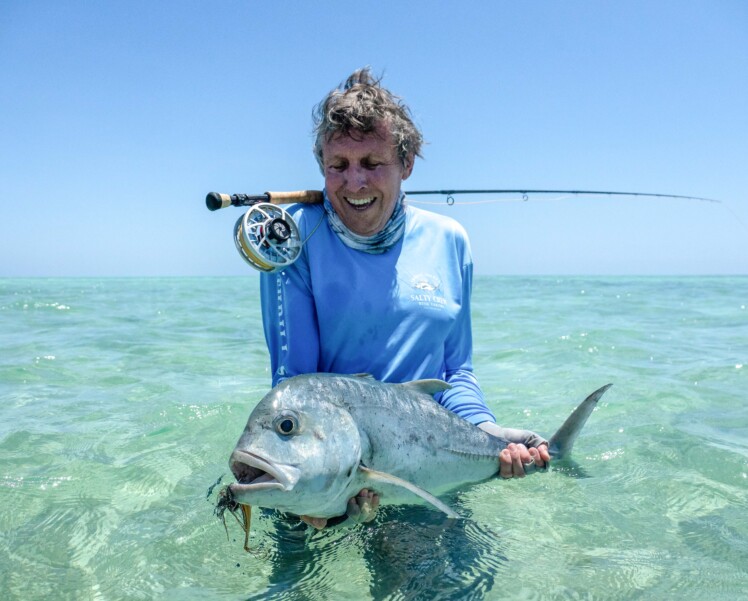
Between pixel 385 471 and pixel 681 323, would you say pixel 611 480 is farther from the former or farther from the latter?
pixel 681 323

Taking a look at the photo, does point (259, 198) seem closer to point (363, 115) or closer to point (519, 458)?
point (363, 115)

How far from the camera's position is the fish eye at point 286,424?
2127 mm

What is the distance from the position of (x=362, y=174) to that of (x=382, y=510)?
1.65 m

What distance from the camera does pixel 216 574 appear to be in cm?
282

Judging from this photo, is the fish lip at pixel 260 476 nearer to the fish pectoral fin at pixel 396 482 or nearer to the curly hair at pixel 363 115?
the fish pectoral fin at pixel 396 482

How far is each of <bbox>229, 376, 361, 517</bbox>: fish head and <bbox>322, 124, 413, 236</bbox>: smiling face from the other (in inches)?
43.3

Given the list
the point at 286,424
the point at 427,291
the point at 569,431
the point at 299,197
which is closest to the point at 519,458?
the point at 569,431

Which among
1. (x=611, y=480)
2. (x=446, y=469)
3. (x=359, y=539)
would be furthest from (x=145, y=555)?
(x=611, y=480)

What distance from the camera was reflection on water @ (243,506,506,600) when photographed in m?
2.61

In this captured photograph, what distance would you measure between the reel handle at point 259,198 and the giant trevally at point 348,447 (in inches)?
44.6

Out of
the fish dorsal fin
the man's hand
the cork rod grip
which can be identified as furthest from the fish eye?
the cork rod grip

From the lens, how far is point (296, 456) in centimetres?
210

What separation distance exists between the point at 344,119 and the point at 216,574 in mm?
2209

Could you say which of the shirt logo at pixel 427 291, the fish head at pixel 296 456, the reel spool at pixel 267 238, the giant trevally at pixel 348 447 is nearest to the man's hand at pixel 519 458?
the giant trevally at pixel 348 447
